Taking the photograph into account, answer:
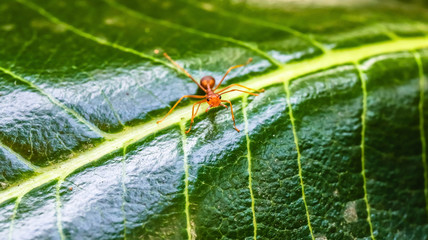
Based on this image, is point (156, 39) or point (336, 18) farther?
point (336, 18)

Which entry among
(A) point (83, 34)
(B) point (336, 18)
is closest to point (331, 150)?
(B) point (336, 18)

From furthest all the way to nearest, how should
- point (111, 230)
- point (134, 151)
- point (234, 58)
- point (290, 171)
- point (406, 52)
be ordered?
point (406, 52) → point (234, 58) → point (290, 171) → point (134, 151) → point (111, 230)

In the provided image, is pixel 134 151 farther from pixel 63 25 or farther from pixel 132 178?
pixel 63 25

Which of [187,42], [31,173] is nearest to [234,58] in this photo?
[187,42]

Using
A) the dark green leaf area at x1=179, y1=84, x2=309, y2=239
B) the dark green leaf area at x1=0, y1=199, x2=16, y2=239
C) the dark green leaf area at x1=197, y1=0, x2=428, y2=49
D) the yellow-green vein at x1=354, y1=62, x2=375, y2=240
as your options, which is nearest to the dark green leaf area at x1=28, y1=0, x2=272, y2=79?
the dark green leaf area at x1=179, y1=84, x2=309, y2=239

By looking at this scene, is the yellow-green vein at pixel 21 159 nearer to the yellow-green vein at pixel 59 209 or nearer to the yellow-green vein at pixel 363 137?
the yellow-green vein at pixel 59 209

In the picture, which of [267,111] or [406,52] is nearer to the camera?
[267,111]

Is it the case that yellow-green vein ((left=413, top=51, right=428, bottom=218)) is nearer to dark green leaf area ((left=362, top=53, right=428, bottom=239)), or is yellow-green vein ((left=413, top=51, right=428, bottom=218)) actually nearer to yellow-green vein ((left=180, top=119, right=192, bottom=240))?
dark green leaf area ((left=362, top=53, right=428, bottom=239))

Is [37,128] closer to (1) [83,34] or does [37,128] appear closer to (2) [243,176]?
(1) [83,34]
